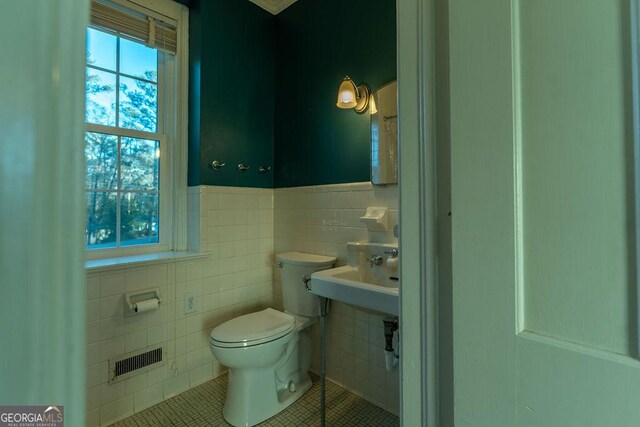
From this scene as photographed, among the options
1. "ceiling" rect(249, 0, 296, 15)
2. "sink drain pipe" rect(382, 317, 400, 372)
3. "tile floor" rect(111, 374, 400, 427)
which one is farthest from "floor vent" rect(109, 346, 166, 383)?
"ceiling" rect(249, 0, 296, 15)

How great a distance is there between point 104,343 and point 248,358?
2.41 feet

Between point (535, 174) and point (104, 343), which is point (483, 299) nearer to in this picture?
point (535, 174)

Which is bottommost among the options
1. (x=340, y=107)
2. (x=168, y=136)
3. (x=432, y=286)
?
(x=432, y=286)

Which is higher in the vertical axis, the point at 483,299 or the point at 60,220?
the point at 60,220

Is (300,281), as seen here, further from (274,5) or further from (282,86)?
(274,5)

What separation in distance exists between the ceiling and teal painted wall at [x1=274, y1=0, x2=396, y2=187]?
0.04m

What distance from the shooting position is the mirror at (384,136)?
1538mm

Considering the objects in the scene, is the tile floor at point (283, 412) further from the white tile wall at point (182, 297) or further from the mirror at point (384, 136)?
the mirror at point (384, 136)

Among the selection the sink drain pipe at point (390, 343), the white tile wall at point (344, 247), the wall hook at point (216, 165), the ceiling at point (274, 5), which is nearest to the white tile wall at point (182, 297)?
the wall hook at point (216, 165)

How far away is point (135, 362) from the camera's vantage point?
158 cm

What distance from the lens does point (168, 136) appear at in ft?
6.30

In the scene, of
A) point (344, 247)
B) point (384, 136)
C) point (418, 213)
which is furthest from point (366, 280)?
point (418, 213)

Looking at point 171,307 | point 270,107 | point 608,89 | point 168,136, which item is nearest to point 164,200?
point 168,136

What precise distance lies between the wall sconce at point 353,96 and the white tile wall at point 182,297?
0.90 m
